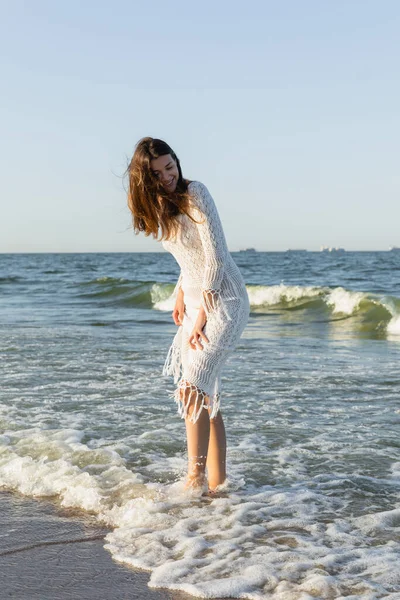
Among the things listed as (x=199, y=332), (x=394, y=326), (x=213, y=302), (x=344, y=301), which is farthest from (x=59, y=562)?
(x=344, y=301)

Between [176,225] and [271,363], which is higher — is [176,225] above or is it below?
above

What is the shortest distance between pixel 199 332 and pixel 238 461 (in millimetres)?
1405

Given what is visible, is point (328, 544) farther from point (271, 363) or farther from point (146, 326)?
point (146, 326)

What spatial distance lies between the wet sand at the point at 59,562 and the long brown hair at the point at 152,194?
1588 mm

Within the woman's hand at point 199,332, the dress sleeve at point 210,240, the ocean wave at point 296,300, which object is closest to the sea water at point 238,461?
the woman's hand at point 199,332

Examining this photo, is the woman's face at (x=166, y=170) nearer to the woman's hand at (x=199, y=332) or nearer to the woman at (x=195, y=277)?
the woman at (x=195, y=277)

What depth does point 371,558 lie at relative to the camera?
131 inches

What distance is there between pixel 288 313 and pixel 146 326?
4989 millimetres

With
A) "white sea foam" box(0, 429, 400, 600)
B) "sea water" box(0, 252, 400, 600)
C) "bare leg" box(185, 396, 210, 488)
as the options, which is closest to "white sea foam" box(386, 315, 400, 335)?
"sea water" box(0, 252, 400, 600)

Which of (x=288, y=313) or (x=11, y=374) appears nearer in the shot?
(x=11, y=374)

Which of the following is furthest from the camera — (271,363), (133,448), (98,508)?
(271,363)

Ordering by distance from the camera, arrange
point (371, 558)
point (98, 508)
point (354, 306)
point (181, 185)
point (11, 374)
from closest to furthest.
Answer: point (371, 558)
point (181, 185)
point (98, 508)
point (11, 374)
point (354, 306)

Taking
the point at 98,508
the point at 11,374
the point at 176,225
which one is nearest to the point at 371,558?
the point at 98,508

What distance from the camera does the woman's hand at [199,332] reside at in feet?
12.6
